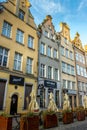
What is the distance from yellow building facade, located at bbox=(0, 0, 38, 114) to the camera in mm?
14305

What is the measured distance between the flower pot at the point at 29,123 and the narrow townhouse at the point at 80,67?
19.3 metres

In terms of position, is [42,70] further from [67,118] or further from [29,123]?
[29,123]

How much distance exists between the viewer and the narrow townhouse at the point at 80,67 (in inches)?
1048

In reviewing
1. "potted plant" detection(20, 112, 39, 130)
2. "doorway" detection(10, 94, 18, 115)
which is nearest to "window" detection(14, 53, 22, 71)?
"doorway" detection(10, 94, 18, 115)

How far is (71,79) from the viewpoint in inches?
976

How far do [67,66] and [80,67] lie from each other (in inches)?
210

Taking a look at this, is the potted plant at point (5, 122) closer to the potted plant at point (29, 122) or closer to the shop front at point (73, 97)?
the potted plant at point (29, 122)

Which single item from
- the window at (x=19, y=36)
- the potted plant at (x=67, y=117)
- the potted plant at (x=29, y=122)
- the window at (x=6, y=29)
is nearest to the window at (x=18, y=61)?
the window at (x=19, y=36)

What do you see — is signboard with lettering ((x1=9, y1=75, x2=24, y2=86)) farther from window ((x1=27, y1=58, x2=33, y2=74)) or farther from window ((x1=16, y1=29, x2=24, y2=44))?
window ((x1=16, y1=29, x2=24, y2=44))

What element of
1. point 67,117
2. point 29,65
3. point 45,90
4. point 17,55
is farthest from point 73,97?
point 67,117

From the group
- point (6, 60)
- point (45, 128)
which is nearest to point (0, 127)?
point (45, 128)

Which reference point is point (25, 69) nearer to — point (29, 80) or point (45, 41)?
point (29, 80)

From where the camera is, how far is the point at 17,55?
16.4 metres

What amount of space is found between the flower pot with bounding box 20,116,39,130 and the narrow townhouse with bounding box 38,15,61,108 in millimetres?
9800
